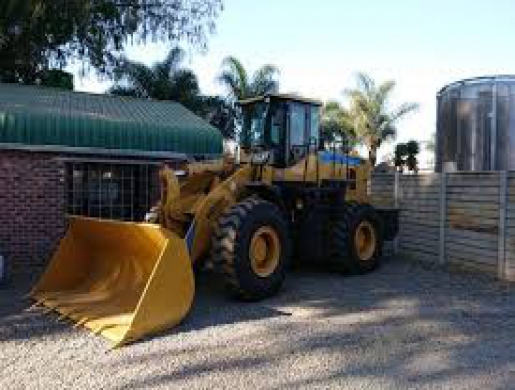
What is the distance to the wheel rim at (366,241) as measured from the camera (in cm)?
1085

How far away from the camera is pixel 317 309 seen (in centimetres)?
824

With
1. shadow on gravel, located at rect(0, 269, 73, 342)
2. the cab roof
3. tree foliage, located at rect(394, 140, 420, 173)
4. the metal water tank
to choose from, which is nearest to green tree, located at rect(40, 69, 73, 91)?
the cab roof

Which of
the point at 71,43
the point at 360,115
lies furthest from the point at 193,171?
the point at 360,115

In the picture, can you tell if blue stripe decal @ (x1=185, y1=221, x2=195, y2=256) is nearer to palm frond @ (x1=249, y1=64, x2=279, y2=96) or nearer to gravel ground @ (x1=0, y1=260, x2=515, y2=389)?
gravel ground @ (x1=0, y1=260, x2=515, y2=389)

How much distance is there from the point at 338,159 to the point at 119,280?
14.5 ft

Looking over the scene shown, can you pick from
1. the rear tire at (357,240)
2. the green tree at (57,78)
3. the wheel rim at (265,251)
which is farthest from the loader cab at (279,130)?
the green tree at (57,78)

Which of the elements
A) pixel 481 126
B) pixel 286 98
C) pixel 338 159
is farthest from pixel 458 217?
pixel 286 98

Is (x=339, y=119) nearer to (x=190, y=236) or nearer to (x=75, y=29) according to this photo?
(x=75, y=29)

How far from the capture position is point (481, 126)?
13945 mm

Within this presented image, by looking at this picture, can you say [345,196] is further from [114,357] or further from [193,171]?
[114,357]

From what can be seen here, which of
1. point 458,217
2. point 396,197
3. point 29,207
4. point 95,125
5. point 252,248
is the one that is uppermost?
point 95,125

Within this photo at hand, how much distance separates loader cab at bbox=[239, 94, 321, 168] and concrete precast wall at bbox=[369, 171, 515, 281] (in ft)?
9.48

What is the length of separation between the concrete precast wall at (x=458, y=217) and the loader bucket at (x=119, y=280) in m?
5.34

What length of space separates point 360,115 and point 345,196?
87.9ft
